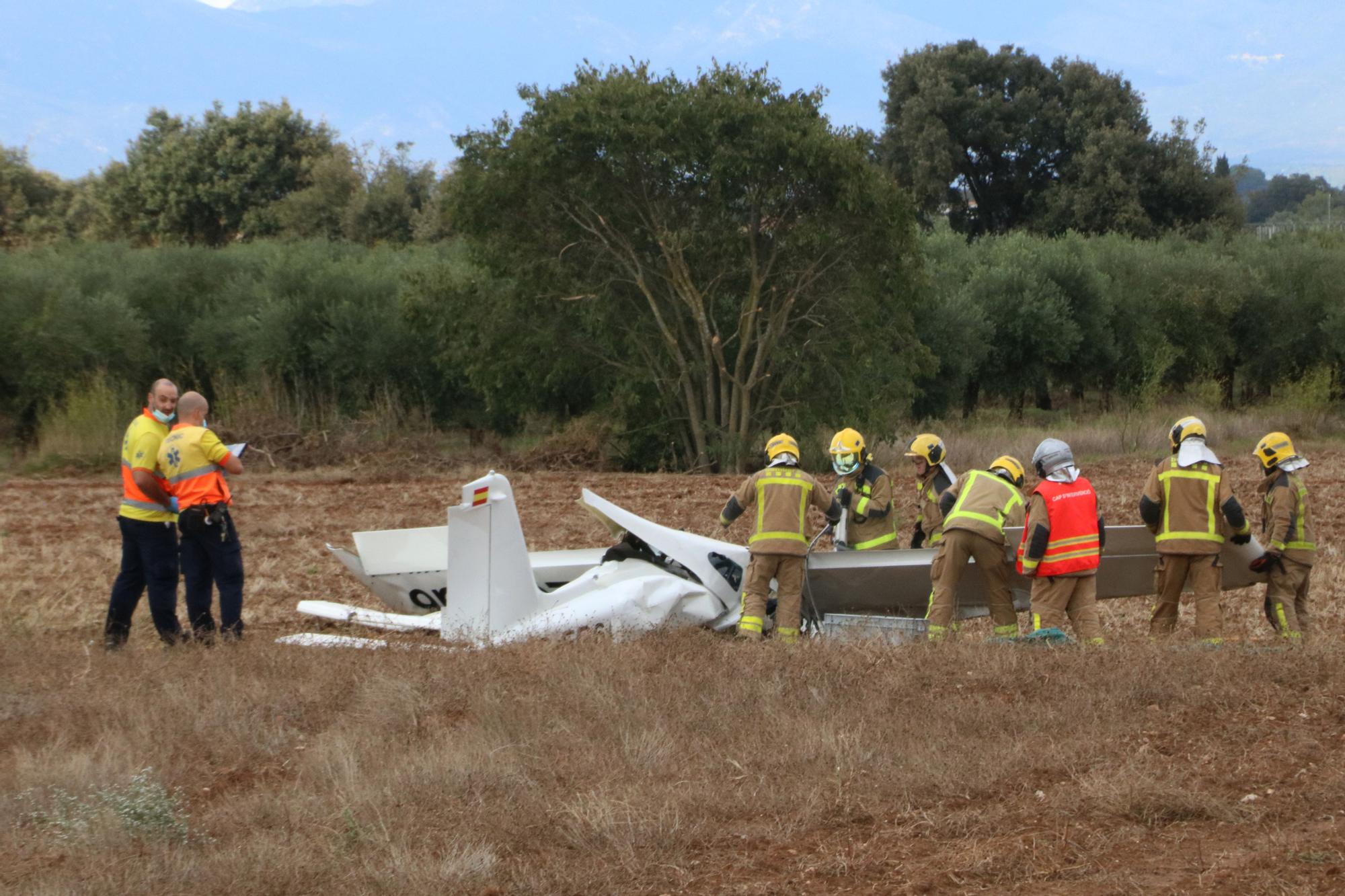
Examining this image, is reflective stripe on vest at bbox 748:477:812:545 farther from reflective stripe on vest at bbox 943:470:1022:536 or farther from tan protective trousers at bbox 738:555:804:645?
reflective stripe on vest at bbox 943:470:1022:536

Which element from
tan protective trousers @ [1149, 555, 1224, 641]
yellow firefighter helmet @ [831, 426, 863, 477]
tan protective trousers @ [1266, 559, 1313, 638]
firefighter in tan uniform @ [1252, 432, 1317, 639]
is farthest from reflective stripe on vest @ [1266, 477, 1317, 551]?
yellow firefighter helmet @ [831, 426, 863, 477]

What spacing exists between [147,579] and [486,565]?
219 cm

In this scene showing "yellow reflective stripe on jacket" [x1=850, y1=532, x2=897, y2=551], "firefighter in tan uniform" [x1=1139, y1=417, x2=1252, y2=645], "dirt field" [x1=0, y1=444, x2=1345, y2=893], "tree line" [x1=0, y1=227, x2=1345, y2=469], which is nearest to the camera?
"dirt field" [x1=0, y1=444, x2=1345, y2=893]

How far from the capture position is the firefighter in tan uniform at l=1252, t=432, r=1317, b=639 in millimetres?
8891

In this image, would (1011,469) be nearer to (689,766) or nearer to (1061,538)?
(1061,538)

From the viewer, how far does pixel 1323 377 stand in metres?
29.3

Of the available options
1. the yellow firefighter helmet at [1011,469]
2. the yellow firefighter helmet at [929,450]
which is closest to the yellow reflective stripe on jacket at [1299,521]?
the yellow firefighter helmet at [1011,469]

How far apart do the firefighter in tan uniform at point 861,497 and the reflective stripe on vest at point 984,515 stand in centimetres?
88

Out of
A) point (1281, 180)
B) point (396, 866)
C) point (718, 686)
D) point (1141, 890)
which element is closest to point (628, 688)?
point (718, 686)

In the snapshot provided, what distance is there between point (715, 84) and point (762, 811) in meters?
15.8

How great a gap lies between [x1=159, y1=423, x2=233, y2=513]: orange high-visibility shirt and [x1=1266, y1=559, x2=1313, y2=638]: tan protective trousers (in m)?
7.08

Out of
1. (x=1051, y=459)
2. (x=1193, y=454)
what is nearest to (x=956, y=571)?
(x=1051, y=459)

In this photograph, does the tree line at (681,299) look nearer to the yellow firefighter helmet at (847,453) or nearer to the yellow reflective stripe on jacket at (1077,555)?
the yellow firefighter helmet at (847,453)

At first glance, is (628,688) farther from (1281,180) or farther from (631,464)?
(1281,180)
